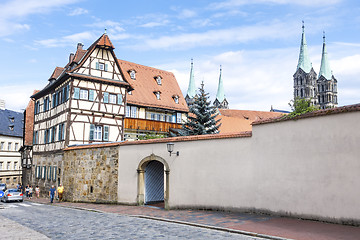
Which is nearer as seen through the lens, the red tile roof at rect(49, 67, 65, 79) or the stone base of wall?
the stone base of wall

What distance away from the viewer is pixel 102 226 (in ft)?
39.8

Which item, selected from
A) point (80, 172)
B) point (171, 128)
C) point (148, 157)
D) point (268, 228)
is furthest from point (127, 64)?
point (268, 228)

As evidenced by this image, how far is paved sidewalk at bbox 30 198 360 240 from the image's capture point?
373 inches

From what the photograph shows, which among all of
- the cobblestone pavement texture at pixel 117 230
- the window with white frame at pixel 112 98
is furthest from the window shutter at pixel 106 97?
the cobblestone pavement texture at pixel 117 230

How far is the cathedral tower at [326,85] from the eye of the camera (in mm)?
107875

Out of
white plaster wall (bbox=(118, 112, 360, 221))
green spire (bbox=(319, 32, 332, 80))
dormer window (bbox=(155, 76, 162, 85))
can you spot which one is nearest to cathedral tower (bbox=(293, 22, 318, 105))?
green spire (bbox=(319, 32, 332, 80))

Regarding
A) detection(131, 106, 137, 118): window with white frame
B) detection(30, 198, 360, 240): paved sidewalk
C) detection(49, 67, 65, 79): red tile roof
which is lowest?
detection(30, 198, 360, 240): paved sidewalk

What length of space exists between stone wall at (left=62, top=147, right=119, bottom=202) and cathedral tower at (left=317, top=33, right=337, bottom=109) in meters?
99.9

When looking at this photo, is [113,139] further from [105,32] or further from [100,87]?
[105,32]

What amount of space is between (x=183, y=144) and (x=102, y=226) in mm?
5685

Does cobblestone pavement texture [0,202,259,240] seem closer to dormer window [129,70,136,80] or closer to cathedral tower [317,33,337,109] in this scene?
dormer window [129,70,136,80]

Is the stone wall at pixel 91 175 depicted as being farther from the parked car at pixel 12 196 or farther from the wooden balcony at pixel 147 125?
the wooden balcony at pixel 147 125

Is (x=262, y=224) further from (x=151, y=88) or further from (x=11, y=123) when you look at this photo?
(x=11, y=123)

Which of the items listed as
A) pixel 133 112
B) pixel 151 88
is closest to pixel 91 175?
pixel 133 112
